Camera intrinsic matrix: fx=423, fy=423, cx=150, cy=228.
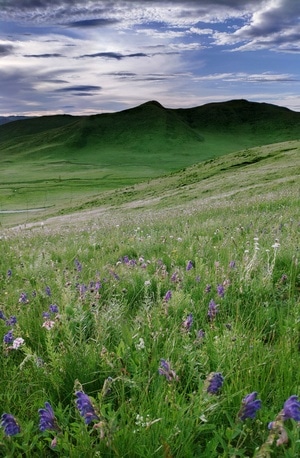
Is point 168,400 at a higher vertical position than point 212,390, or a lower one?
lower

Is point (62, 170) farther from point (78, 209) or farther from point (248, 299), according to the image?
point (248, 299)

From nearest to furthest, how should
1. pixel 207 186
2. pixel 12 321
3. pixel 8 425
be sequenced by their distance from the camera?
pixel 8 425 → pixel 12 321 → pixel 207 186

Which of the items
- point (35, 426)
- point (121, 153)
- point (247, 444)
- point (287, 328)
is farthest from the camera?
point (121, 153)

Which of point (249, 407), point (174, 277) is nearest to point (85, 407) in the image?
point (249, 407)

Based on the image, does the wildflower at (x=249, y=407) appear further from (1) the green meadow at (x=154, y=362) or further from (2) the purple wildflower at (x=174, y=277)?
(2) the purple wildflower at (x=174, y=277)

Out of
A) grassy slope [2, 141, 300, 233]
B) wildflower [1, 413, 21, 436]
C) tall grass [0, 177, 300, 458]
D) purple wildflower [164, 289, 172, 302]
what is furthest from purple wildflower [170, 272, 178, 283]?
grassy slope [2, 141, 300, 233]

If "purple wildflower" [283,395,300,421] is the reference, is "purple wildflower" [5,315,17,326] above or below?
below

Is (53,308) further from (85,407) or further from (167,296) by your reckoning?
(85,407)

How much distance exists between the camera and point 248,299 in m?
4.22

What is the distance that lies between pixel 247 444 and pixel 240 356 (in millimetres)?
683

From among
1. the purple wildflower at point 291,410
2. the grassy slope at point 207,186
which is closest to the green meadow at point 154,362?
the purple wildflower at point 291,410

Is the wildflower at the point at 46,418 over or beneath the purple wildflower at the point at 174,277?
over

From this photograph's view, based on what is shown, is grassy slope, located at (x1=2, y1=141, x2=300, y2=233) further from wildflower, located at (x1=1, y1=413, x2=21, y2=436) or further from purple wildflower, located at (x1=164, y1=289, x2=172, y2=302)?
wildflower, located at (x1=1, y1=413, x2=21, y2=436)

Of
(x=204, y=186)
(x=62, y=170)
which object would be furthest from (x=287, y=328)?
(x=62, y=170)
